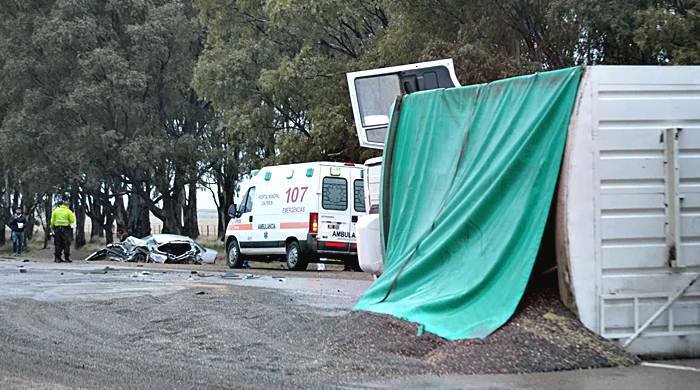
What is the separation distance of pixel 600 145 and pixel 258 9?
100 feet

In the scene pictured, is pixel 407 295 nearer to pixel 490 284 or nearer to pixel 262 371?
pixel 490 284

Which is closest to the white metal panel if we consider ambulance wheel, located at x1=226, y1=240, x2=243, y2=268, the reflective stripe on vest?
ambulance wheel, located at x1=226, y1=240, x2=243, y2=268

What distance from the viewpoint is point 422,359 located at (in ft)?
28.7

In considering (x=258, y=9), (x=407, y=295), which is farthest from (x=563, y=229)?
(x=258, y=9)

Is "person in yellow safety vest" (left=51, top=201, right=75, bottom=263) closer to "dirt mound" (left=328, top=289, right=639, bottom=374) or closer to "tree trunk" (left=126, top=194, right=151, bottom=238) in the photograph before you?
"tree trunk" (left=126, top=194, right=151, bottom=238)

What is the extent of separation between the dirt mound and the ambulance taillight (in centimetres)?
1539

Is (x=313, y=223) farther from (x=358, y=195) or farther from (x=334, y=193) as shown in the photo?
(x=358, y=195)

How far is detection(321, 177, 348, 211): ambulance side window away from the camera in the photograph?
81.5 ft

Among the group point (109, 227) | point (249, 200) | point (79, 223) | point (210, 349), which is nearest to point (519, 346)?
point (210, 349)

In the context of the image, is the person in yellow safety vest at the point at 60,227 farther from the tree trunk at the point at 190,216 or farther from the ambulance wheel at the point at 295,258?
the tree trunk at the point at 190,216

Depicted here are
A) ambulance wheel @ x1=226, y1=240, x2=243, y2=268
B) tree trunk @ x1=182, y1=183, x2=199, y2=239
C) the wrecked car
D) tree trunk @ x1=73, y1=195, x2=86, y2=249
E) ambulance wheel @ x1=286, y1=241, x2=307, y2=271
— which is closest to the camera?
ambulance wheel @ x1=286, y1=241, x2=307, y2=271

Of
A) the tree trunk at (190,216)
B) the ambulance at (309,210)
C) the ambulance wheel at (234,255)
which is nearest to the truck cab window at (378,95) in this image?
the ambulance at (309,210)

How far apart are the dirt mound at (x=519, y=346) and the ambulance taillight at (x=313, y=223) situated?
50.5 ft

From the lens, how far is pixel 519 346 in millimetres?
8547
